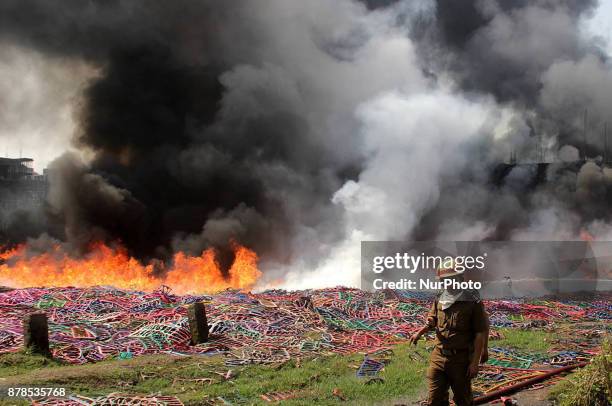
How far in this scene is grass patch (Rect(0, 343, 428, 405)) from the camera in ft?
27.1

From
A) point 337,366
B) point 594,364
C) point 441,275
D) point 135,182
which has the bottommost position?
point 337,366

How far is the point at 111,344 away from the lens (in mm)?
11641

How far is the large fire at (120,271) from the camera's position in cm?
2481

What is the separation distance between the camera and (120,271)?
26156 mm

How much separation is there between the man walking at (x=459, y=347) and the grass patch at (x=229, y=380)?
211 cm

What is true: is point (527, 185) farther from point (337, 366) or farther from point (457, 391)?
point (457, 391)

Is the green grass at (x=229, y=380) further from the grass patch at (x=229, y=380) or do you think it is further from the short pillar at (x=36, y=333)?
the short pillar at (x=36, y=333)

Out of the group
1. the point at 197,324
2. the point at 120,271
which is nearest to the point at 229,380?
the point at 197,324

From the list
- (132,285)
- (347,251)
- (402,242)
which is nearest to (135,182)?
(132,285)

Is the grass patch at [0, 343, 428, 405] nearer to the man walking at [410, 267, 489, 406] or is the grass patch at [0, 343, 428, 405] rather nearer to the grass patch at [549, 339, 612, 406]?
the man walking at [410, 267, 489, 406]

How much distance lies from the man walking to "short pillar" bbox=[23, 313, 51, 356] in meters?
8.13

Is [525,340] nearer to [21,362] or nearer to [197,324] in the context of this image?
[197,324]

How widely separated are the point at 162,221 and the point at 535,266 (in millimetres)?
25640

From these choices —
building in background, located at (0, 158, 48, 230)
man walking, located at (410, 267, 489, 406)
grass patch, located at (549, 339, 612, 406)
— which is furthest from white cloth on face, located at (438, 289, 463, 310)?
building in background, located at (0, 158, 48, 230)
